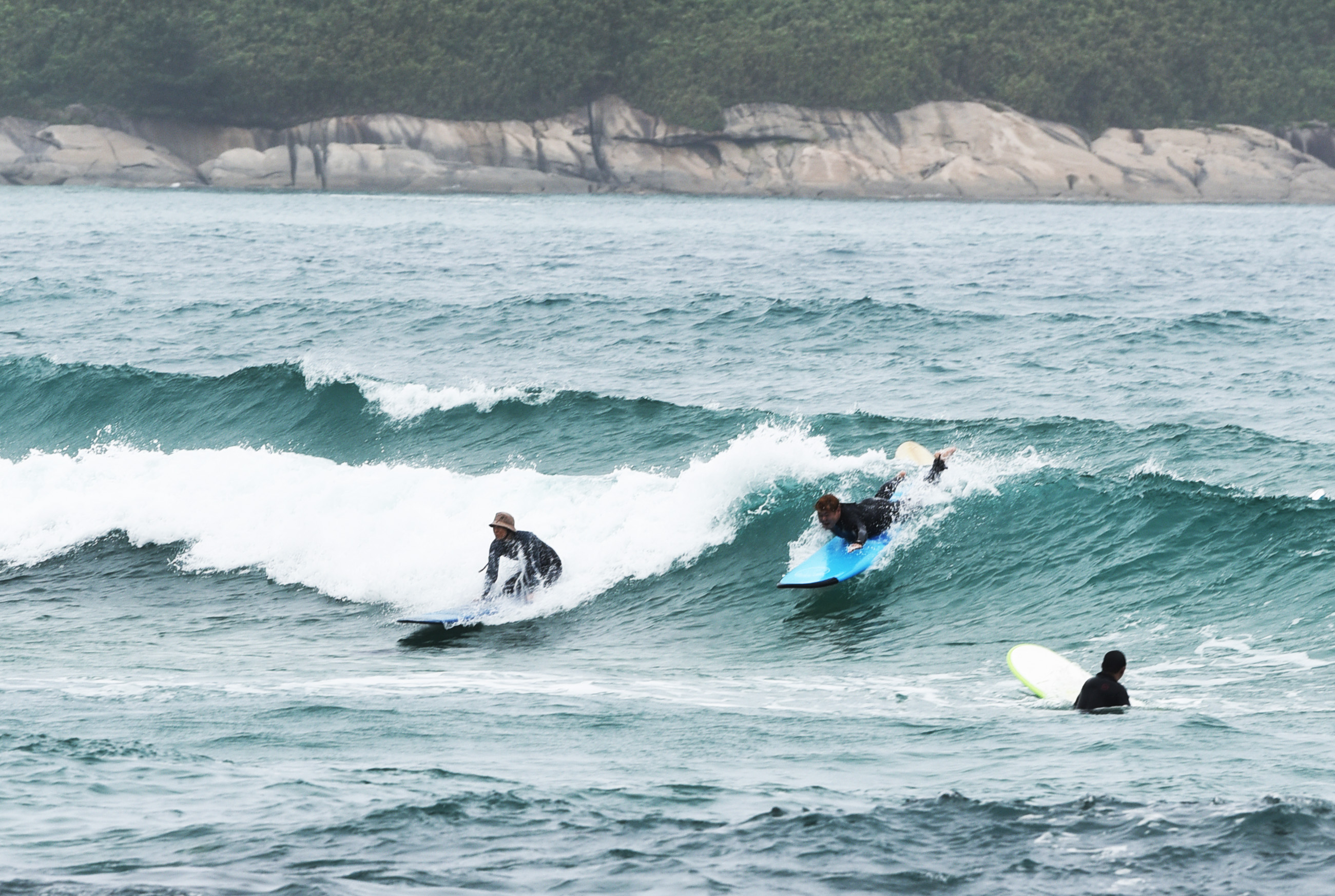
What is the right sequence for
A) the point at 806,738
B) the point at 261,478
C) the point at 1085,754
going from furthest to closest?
the point at 261,478, the point at 806,738, the point at 1085,754

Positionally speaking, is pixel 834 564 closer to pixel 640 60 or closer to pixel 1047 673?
pixel 1047 673

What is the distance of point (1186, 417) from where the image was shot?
1838cm

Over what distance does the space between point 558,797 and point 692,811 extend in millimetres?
757

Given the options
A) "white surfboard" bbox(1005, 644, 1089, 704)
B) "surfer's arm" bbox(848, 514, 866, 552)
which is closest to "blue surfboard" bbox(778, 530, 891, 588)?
"surfer's arm" bbox(848, 514, 866, 552)

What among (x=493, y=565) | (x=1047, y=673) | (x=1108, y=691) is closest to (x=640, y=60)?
(x=493, y=565)

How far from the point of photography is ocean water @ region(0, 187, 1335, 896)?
21.9ft

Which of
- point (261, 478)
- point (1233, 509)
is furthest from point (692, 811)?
point (261, 478)

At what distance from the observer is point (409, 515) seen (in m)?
16.0

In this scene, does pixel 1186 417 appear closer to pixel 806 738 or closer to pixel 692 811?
pixel 806 738

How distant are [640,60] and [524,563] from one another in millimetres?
89309

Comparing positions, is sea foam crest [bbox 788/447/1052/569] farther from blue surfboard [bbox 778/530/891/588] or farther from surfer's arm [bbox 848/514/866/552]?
surfer's arm [bbox 848/514/866/552]

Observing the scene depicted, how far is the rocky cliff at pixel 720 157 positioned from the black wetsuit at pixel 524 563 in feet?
252

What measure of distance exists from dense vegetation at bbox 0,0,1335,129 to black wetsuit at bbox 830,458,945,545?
82.2 metres

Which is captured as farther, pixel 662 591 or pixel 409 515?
pixel 409 515
